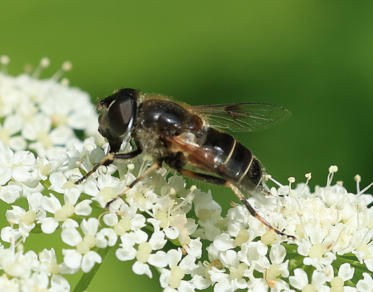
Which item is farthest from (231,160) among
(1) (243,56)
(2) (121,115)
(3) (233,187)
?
(1) (243,56)

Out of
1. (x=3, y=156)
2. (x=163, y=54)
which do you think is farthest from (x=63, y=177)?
(x=163, y=54)

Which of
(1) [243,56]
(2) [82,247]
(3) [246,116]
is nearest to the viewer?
(2) [82,247]

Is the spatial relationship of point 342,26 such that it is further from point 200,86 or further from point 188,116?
point 188,116

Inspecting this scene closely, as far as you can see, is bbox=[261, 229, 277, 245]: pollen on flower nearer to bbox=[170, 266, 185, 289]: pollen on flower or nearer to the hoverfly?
the hoverfly

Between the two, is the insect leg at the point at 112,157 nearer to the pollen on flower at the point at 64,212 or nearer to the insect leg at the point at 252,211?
the pollen on flower at the point at 64,212

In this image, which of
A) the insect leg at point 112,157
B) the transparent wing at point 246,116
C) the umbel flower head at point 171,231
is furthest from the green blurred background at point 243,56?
the insect leg at point 112,157

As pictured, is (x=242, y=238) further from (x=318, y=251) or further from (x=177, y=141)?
(x=177, y=141)
